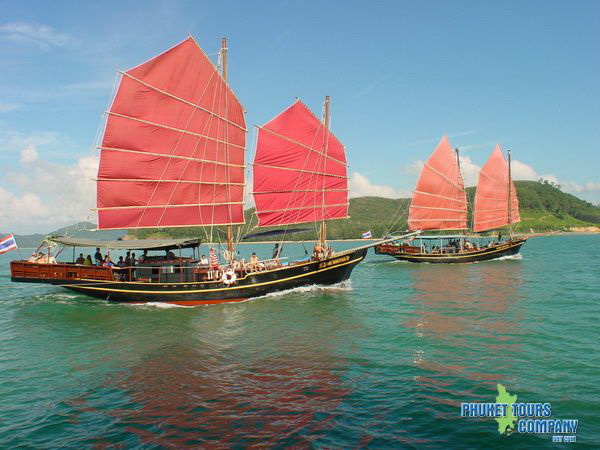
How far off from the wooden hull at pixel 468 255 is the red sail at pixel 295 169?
21.5 m

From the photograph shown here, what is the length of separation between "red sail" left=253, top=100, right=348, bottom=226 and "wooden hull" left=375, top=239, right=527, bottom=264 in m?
21.5

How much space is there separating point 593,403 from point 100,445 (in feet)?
31.5

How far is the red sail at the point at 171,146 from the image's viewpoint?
2314cm

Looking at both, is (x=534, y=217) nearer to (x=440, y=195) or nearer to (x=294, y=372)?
(x=440, y=195)

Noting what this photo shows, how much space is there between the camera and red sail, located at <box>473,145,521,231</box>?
49250mm

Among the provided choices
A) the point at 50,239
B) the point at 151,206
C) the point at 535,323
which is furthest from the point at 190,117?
the point at 535,323

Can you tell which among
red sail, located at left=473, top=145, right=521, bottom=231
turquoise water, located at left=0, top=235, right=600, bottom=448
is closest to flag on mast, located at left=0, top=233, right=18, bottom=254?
turquoise water, located at left=0, top=235, right=600, bottom=448

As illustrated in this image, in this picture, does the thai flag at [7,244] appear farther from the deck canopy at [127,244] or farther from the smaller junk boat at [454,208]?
the smaller junk boat at [454,208]

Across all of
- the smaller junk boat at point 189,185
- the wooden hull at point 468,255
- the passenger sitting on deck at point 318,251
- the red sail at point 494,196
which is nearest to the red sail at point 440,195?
the red sail at point 494,196

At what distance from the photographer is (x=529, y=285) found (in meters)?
26.5

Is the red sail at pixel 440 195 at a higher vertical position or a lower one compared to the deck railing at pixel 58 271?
higher

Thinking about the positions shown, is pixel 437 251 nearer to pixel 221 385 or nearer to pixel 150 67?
pixel 150 67

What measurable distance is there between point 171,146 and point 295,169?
7781 millimetres

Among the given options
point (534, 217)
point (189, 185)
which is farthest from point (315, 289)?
point (534, 217)
